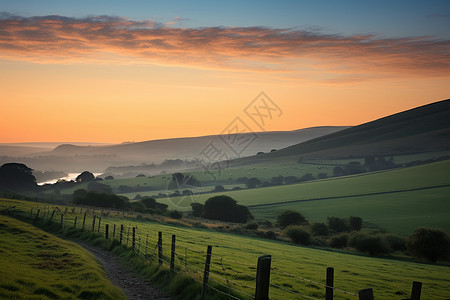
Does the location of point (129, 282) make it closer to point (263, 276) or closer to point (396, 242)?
point (263, 276)

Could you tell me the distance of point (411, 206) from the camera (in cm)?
10419

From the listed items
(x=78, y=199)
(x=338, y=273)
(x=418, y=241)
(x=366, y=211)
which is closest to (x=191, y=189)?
(x=78, y=199)

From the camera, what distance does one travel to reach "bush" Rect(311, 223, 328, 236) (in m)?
87.8

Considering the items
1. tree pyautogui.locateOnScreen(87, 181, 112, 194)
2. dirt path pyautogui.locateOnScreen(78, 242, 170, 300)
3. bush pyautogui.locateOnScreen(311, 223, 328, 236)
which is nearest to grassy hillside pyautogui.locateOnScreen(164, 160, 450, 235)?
bush pyautogui.locateOnScreen(311, 223, 328, 236)

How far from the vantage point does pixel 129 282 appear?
65.3ft

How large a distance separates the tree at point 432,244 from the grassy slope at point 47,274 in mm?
58079

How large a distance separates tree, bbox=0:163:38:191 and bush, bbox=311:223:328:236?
13639 cm

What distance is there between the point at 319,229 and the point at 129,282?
73.3 metres

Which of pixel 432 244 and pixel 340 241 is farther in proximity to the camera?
pixel 340 241

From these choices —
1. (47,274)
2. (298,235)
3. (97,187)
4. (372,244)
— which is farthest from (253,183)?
(47,274)

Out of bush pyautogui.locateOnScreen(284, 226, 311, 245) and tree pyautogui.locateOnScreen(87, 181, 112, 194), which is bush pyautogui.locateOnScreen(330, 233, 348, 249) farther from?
tree pyautogui.locateOnScreen(87, 181, 112, 194)

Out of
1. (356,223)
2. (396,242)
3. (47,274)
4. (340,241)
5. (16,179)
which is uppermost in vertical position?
(16,179)

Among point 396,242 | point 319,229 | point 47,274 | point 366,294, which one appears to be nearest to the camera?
point 366,294

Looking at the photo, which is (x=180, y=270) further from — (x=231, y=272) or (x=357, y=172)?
(x=357, y=172)
